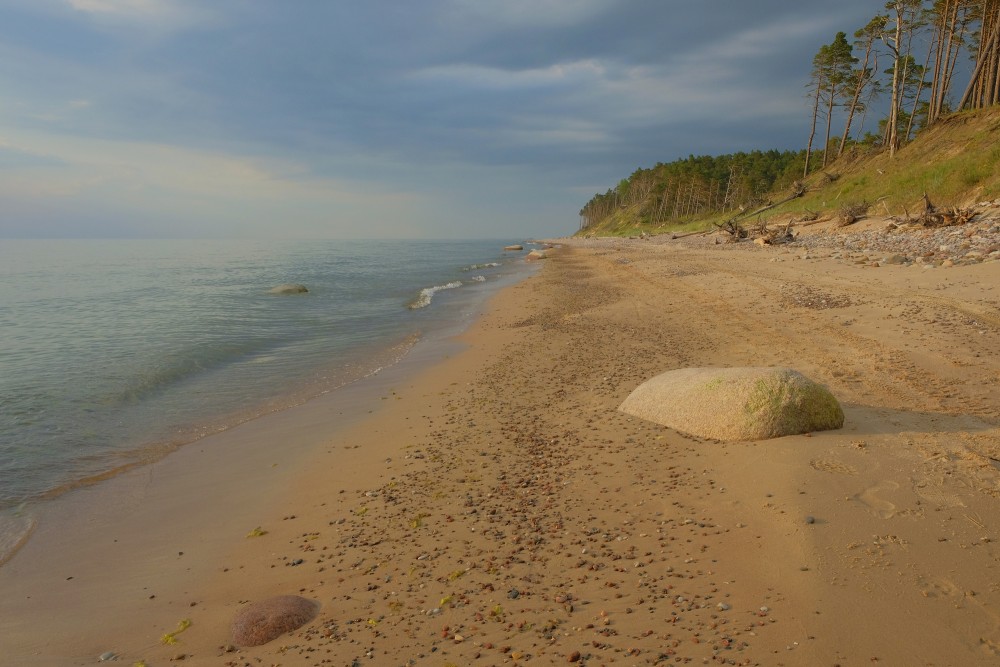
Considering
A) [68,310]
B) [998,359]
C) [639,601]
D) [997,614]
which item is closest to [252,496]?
[639,601]

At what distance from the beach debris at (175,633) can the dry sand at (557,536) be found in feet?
0.15

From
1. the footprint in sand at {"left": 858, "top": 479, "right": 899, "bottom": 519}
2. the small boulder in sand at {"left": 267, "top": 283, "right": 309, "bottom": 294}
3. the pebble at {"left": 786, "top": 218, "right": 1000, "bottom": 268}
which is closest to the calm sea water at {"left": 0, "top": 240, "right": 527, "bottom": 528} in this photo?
the small boulder in sand at {"left": 267, "top": 283, "right": 309, "bottom": 294}

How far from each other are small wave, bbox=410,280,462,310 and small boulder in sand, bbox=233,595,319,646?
66.4 ft

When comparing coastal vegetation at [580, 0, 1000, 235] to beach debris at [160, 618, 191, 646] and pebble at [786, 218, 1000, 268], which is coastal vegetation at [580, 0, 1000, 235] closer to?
pebble at [786, 218, 1000, 268]

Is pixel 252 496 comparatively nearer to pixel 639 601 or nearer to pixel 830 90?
pixel 639 601

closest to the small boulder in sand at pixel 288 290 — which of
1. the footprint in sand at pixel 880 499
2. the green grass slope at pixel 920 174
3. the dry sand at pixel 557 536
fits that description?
the dry sand at pixel 557 536

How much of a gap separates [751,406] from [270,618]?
5.38 m

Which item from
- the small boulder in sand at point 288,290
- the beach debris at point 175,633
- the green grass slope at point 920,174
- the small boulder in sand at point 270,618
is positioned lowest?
the beach debris at point 175,633

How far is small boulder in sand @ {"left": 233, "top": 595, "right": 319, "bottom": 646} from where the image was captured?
13.2 ft

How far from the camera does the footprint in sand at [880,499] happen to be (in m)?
4.66

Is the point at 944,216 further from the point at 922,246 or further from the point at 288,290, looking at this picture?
the point at 288,290

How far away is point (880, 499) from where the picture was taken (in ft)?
15.9

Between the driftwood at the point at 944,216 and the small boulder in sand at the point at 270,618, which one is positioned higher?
the driftwood at the point at 944,216

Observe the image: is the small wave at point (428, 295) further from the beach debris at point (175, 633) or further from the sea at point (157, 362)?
the beach debris at point (175, 633)
